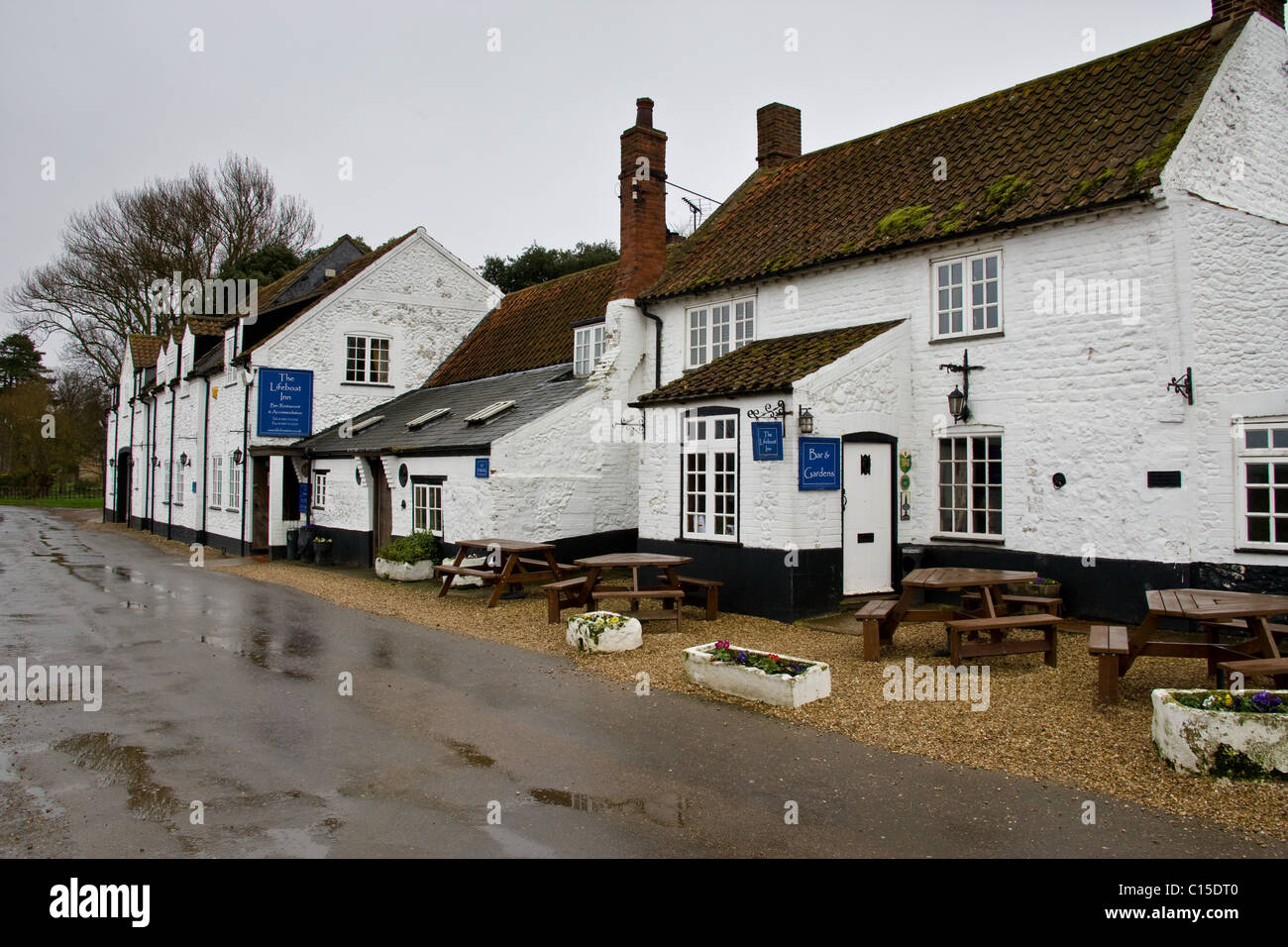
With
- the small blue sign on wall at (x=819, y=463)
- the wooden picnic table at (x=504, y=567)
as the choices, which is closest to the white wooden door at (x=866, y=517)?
the small blue sign on wall at (x=819, y=463)

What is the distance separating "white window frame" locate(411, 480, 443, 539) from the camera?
17.9m

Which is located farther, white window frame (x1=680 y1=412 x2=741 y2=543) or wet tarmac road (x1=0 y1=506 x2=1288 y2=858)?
white window frame (x1=680 y1=412 x2=741 y2=543)

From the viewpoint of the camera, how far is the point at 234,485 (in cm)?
2469

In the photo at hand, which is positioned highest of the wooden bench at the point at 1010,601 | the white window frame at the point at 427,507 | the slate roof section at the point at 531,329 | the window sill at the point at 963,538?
the slate roof section at the point at 531,329

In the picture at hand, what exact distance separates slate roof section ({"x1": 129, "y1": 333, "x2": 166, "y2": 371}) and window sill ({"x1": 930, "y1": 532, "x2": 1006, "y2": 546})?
33.9 meters

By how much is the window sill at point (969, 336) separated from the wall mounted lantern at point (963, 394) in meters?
0.19

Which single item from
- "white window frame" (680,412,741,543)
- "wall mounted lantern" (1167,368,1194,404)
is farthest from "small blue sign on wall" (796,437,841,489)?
"wall mounted lantern" (1167,368,1194,404)

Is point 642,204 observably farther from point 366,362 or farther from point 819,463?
point 366,362

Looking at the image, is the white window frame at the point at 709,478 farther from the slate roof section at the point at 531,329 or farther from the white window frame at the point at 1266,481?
the slate roof section at the point at 531,329

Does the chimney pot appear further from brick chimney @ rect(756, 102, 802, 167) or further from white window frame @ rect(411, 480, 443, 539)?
white window frame @ rect(411, 480, 443, 539)

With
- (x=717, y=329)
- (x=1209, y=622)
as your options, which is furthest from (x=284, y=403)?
(x=1209, y=622)

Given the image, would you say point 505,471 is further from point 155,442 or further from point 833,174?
point 155,442

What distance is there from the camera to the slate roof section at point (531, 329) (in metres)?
21.6

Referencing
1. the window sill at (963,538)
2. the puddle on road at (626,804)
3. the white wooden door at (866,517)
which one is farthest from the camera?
the white wooden door at (866,517)
